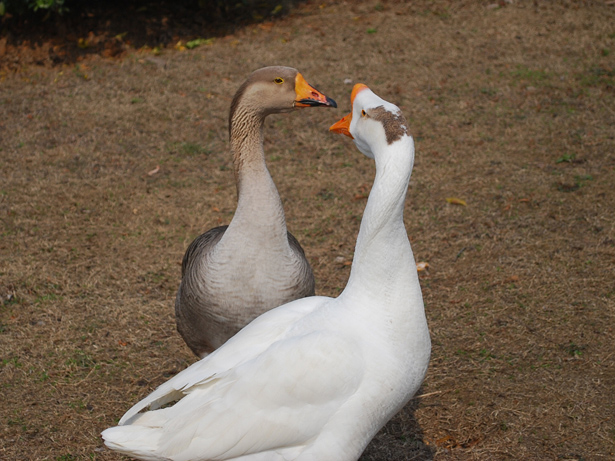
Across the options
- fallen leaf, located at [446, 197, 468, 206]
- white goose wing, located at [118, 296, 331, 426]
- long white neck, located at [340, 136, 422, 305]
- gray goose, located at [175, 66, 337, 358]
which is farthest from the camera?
fallen leaf, located at [446, 197, 468, 206]

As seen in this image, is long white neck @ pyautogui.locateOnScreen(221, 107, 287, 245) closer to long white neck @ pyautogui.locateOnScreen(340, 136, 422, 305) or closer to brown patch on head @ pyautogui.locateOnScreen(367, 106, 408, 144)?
long white neck @ pyautogui.locateOnScreen(340, 136, 422, 305)

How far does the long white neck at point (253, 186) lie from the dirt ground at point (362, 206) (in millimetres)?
1254

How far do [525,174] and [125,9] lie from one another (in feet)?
20.1

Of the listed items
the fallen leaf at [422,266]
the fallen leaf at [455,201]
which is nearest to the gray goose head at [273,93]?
the fallen leaf at [422,266]

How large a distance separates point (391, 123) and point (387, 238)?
42cm

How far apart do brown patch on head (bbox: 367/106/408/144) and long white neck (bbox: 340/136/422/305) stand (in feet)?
0.08

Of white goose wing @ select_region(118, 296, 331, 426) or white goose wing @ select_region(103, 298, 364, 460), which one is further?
white goose wing @ select_region(118, 296, 331, 426)

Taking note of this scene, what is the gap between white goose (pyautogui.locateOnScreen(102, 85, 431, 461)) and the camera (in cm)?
241

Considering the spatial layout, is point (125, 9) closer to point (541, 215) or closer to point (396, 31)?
point (396, 31)

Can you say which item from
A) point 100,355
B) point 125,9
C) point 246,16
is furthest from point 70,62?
point 100,355

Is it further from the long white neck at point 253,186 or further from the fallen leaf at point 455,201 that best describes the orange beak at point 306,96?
the fallen leaf at point 455,201

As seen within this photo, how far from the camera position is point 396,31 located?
8898 millimetres

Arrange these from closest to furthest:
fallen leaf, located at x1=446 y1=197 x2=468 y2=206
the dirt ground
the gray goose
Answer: the gray goose < the dirt ground < fallen leaf, located at x1=446 y1=197 x2=468 y2=206

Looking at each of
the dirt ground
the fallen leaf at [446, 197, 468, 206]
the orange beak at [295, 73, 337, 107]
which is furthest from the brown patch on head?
the fallen leaf at [446, 197, 468, 206]
